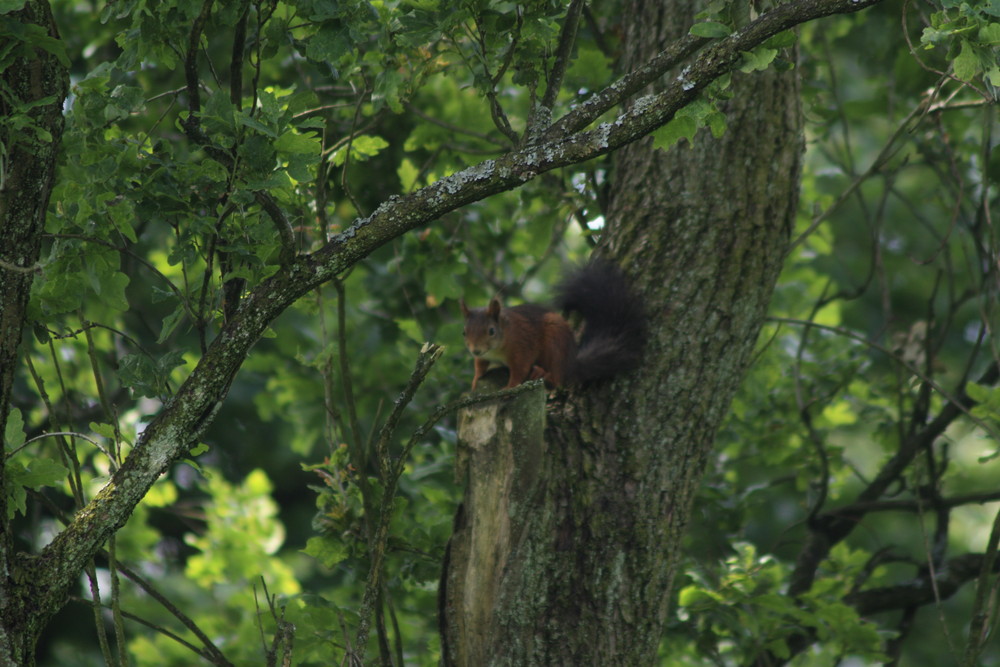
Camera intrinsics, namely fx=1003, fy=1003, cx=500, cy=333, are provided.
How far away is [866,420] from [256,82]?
3.47m

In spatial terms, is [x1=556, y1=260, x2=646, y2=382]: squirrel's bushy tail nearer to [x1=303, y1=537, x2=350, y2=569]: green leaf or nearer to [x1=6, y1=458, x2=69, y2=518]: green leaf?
[x1=303, y1=537, x2=350, y2=569]: green leaf

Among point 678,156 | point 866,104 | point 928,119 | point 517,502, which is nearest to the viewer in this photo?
point 517,502

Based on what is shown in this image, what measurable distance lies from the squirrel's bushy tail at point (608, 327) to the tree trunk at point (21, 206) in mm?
1481

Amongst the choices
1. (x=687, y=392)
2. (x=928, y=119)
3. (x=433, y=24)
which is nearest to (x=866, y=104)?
(x=928, y=119)

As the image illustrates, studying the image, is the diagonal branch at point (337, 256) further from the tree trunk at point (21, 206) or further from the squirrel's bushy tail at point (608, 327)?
the squirrel's bushy tail at point (608, 327)

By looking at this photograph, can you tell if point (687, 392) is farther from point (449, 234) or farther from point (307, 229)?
point (449, 234)

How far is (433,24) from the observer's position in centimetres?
229

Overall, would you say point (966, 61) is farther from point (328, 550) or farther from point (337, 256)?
point (328, 550)

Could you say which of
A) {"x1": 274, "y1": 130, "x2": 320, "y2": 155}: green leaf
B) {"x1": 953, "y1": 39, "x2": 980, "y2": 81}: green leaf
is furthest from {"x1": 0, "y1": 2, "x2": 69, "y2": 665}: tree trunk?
{"x1": 953, "y1": 39, "x2": 980, "y2": 81}: green leaf

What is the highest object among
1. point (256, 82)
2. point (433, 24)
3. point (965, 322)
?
point (965, 322)

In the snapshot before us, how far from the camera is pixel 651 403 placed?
2.76 m

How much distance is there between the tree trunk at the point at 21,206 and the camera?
1.78m

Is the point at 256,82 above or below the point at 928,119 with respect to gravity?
below

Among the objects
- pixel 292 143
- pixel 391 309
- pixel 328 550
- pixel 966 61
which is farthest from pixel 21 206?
pixel 391 309
